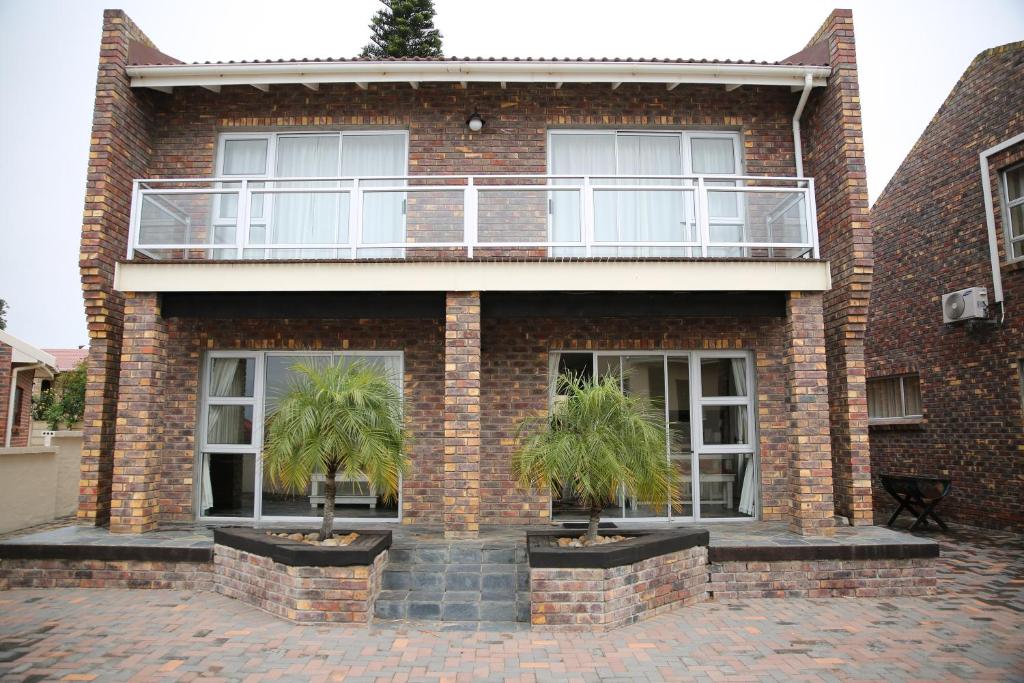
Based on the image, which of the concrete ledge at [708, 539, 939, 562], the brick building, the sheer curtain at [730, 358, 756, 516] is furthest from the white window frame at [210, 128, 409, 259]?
the brick building

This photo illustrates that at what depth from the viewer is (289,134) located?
30.7ft

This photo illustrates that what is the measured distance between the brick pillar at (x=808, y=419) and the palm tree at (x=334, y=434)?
4.44 m

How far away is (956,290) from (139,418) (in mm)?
12349

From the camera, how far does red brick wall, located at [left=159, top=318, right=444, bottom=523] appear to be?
28.1ft

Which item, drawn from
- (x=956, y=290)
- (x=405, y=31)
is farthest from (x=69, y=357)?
(x=956, y=290)

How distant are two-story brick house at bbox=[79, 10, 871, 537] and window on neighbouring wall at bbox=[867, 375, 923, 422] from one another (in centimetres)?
491

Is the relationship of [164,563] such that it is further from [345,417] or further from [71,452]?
[71,452]

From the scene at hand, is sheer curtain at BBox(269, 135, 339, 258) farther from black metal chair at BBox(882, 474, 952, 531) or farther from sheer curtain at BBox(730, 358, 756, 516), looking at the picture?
black metal chair at BBox(882, 474, 952, 531)

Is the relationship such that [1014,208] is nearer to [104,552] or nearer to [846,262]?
[846,262]

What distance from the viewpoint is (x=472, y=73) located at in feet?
28.2

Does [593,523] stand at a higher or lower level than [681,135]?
lower

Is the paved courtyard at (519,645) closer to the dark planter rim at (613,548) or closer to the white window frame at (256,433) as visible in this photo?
the dark planter rim at (613,548)

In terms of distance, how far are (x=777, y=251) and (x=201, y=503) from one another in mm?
8093

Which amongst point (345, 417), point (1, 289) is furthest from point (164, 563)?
point (1, 289)
